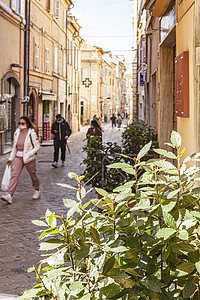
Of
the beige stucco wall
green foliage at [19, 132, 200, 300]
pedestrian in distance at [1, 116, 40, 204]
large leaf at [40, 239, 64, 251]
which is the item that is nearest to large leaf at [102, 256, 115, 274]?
green foliage at [19, 132, 200, 300]

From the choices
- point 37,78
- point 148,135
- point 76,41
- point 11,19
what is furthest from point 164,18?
point 76,41

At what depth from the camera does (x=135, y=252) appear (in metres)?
1.93

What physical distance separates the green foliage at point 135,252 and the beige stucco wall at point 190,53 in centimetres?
314

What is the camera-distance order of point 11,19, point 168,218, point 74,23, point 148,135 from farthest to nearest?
point 74,23, point 11,19, point 148,135, point 168,218

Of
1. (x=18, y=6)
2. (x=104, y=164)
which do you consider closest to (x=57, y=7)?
(x=18, y=6)

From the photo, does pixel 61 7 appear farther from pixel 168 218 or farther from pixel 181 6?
pixel 168 218

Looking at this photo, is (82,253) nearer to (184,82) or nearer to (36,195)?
(184,82)

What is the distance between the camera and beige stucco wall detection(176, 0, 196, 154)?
211 inches

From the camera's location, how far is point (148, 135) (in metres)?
9.02

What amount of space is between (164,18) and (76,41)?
107 ft

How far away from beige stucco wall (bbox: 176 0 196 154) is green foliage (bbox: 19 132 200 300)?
314 cm

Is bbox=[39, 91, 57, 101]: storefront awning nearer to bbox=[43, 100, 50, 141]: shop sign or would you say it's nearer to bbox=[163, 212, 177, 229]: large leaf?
bbox=[43, 100, 50, 141]: shop sign

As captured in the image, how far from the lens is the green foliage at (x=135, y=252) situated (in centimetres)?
183

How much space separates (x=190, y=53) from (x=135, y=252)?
3.95 meters
